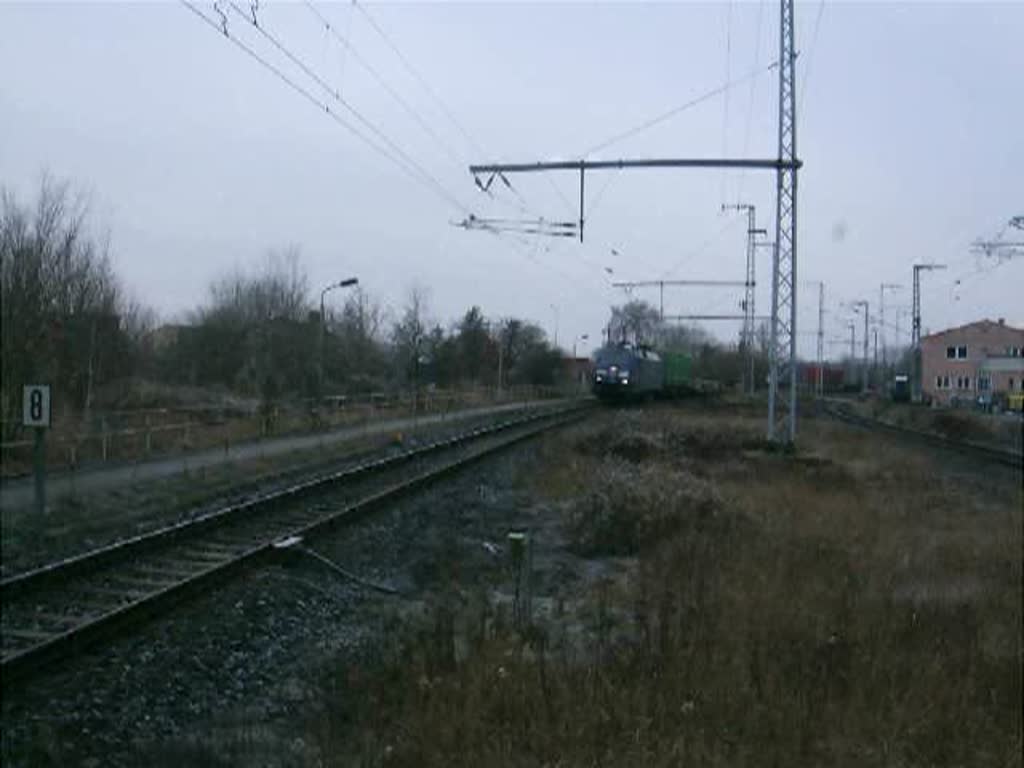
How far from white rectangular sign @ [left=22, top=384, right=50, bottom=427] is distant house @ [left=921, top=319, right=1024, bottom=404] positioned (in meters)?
66.1

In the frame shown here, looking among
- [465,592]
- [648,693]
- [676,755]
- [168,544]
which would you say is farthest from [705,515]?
[676,755]

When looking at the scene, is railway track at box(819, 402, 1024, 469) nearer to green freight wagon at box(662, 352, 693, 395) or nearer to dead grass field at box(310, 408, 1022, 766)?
dead grass field at box(310, 408, 1022, 766)

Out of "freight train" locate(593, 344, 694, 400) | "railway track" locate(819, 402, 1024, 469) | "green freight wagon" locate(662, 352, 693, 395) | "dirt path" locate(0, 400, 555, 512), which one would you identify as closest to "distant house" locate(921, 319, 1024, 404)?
"green freight wagon" locate(662, 352, 693, 395)

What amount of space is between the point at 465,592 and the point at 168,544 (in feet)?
12.9

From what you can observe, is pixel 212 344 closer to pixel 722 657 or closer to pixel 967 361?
pixel 722 657

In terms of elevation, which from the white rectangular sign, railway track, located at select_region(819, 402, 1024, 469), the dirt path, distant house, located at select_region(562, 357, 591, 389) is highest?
distant house, located at select_region(562, 357, 591, 389)

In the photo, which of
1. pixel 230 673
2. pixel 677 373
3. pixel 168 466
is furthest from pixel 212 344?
pixel 677 373

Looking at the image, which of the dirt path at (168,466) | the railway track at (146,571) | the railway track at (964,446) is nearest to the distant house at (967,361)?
the railway track at (964,446)

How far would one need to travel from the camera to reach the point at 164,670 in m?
8.95

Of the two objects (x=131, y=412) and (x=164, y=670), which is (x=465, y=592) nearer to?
(x=164, y=670)

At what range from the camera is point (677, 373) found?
77.2 metres

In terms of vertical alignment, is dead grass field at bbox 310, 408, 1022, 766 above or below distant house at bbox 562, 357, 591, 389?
below

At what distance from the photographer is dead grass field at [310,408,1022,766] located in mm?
7492

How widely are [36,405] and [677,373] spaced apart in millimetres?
68220
